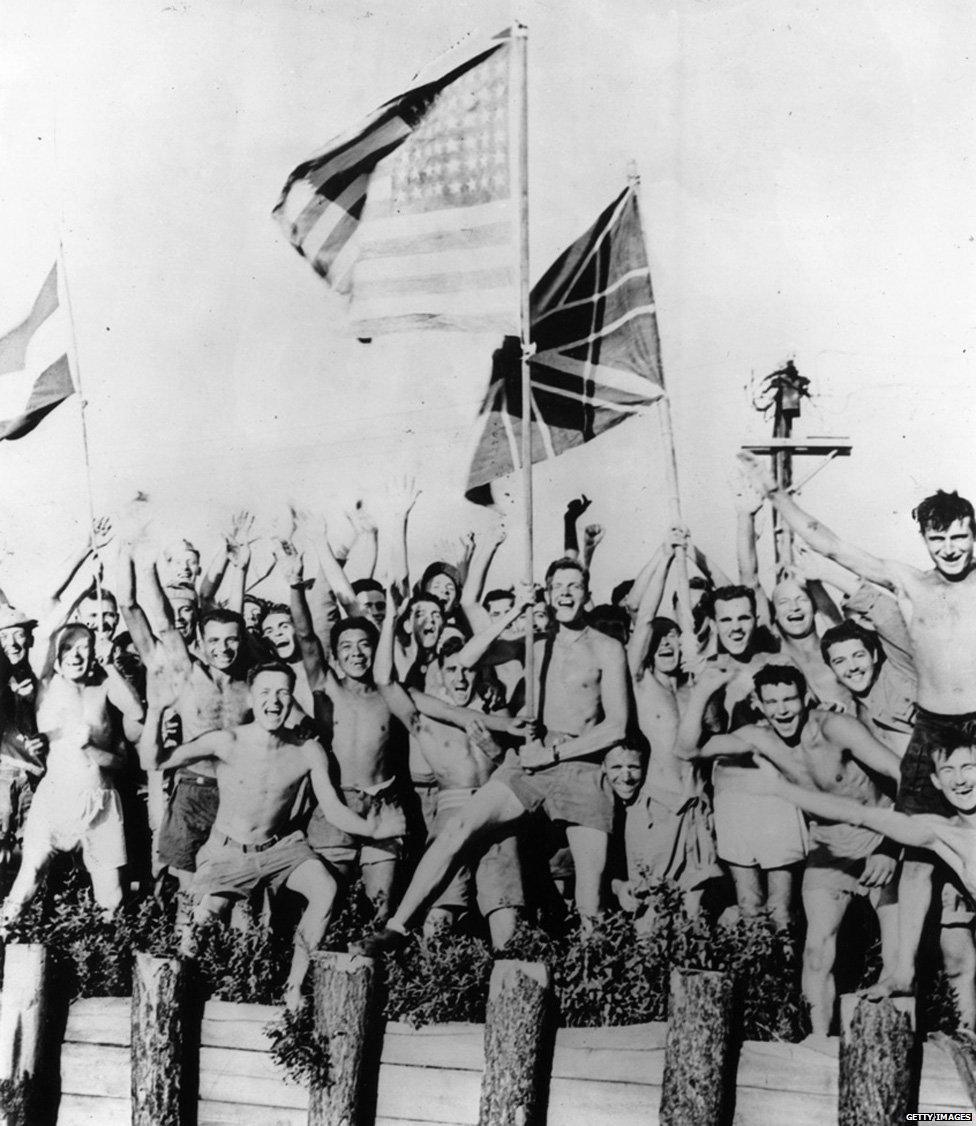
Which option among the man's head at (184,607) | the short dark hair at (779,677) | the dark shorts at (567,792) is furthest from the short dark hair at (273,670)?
the short dark hair at (779,677)

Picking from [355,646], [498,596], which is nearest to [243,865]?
[355,646]

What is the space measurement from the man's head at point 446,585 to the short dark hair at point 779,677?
1.13 meters

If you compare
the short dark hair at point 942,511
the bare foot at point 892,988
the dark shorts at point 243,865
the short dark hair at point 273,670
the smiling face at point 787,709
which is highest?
the short dark hair at point 942,511

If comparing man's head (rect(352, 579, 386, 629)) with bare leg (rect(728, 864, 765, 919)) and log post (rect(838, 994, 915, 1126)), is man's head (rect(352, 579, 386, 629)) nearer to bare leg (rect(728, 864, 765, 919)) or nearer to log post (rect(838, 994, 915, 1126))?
bare leg (rect(728, 864, 765, 919))

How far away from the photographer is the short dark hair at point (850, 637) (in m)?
4.52

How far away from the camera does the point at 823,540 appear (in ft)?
15.0

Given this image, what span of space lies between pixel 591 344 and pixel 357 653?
4.75ft

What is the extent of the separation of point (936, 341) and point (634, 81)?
1.44 metres

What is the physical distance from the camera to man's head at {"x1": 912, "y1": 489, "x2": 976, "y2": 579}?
14.7ft

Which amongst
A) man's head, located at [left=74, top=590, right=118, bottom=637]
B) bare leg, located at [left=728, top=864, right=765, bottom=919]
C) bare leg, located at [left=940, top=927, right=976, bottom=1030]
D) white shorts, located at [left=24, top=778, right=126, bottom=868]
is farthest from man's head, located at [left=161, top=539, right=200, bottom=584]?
bare leg, located at [left=940, top=927, right=976, bottom=1030]

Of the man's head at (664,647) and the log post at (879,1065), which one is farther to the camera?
the man's head at (664,647)

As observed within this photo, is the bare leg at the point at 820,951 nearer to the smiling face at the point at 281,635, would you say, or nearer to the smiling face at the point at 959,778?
the smiling face at the point at 959,778

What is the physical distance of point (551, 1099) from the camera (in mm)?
4453

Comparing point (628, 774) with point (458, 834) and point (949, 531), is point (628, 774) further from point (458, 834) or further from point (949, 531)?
point (949, 531)
